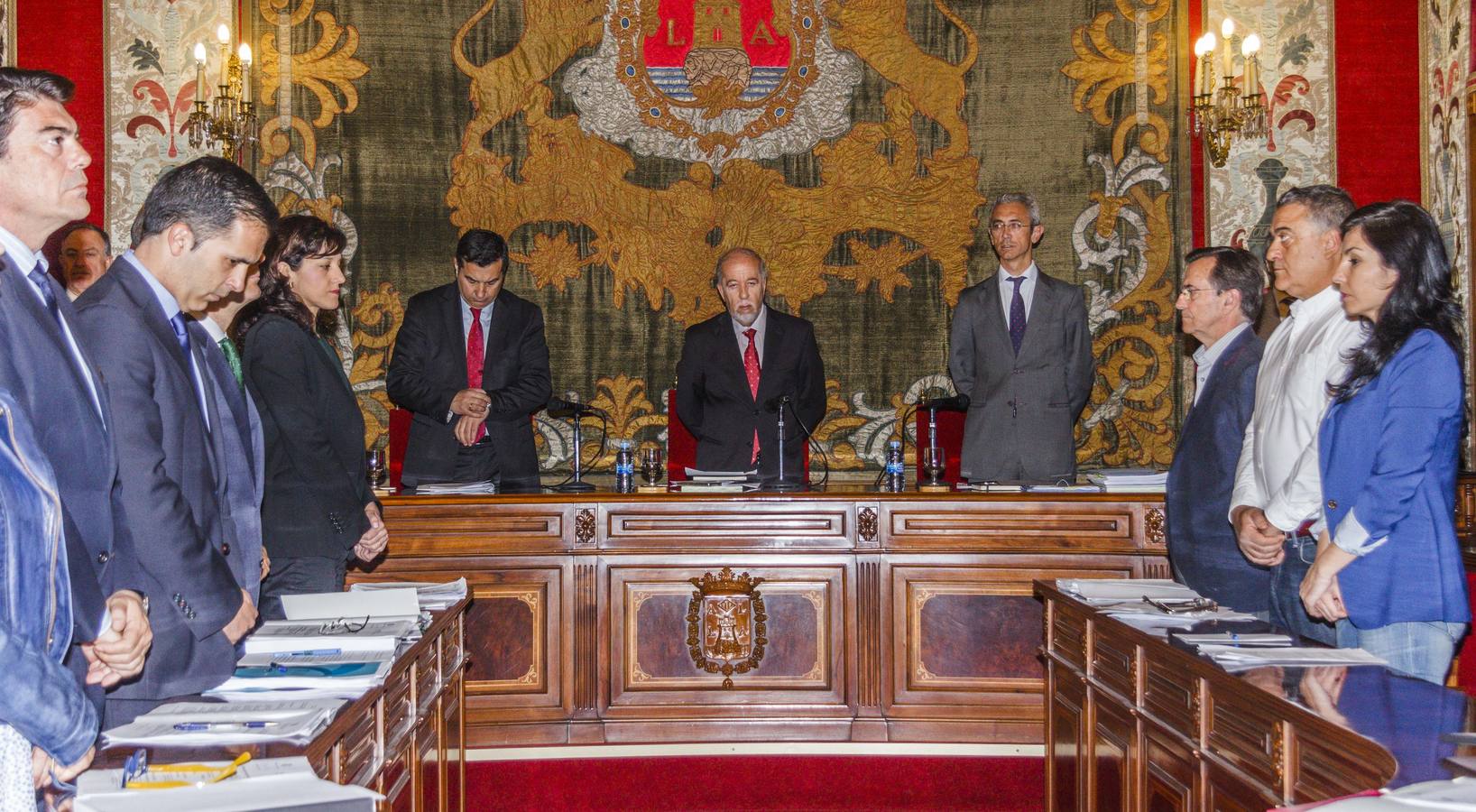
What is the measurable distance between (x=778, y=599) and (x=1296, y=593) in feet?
6.17

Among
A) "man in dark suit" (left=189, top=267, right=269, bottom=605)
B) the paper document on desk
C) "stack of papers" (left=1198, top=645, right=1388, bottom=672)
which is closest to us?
"stack of papers" (left=1198, top=645, right=1388, bottom=672)

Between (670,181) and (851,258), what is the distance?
0.96 metres

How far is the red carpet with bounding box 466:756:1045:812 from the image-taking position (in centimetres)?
409

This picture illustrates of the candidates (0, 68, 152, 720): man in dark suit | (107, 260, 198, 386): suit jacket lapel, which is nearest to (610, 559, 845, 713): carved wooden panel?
(107, 260, 198, 386): suit jacket lapel

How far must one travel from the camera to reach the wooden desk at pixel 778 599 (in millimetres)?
4191

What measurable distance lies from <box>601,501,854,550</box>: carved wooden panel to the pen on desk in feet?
8.23

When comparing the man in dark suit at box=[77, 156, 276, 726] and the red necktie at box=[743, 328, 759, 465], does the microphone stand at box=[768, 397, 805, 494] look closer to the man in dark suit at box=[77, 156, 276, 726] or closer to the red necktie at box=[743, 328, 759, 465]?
the red necktie at box=[743, 328, 759, 465]

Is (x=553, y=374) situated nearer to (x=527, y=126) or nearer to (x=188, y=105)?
(x=527, y=126)

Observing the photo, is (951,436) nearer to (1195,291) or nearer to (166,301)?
(1195,291)

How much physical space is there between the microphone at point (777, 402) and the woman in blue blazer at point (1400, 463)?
7.21ft

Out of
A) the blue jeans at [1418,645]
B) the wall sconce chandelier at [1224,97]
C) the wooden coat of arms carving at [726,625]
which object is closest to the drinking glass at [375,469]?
the wooden coat of arms carving at [726,625]

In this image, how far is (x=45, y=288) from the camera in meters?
1.81

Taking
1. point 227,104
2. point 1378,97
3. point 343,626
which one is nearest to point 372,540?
point 343,626

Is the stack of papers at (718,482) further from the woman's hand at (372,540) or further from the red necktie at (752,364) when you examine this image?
the woman's hand at (372,540)
